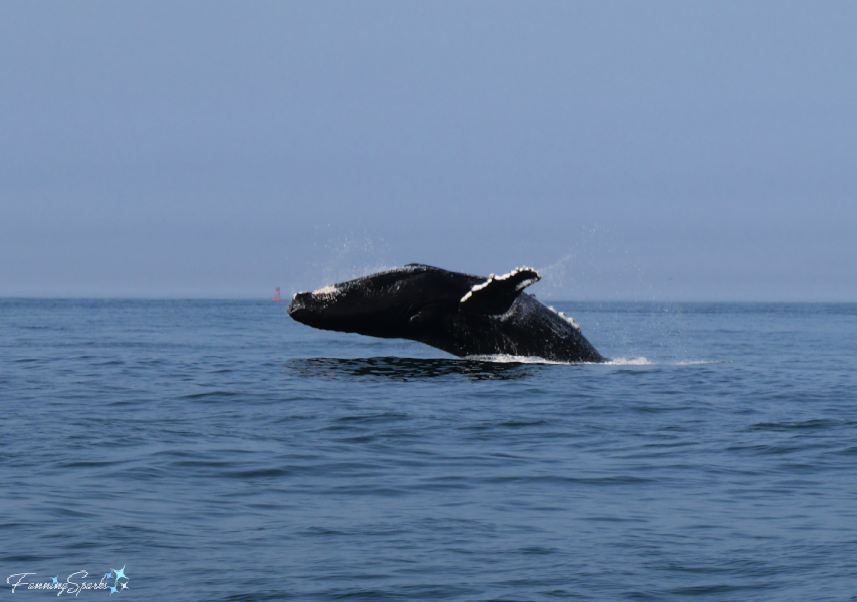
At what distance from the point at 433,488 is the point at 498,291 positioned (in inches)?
243

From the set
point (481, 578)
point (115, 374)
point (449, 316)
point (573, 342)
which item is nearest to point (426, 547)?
point (481, 578)

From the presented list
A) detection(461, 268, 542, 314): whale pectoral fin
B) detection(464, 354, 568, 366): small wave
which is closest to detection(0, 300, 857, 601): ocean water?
detection(464, 354, 568, 366): small wave

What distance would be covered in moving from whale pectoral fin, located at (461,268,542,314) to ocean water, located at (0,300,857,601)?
3.91 ft

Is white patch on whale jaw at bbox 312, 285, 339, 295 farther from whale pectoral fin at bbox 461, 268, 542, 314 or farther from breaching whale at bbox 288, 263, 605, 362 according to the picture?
whale pectoral fin at bbox 461, 268, 542, 314

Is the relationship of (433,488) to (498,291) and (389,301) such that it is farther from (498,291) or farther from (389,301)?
(389,301)

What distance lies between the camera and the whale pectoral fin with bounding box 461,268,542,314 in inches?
537

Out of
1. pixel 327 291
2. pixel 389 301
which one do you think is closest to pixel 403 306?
pixel 389 301

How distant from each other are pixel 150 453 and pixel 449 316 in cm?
736

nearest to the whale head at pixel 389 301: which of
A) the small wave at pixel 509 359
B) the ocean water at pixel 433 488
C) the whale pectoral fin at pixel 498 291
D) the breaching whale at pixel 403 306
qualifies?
the breaching whale at pixel 403 306

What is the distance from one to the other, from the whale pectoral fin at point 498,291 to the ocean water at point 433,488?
46.9 inches

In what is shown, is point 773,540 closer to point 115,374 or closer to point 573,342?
point 573,342

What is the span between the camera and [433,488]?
8.35 meters

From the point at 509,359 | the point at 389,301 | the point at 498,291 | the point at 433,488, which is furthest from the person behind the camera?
the point at 509,359

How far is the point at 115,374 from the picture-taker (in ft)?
61.4
